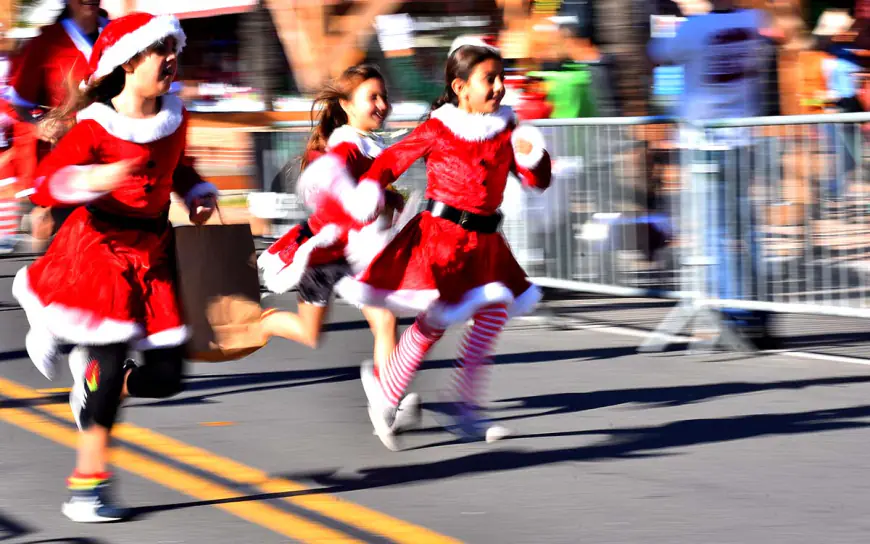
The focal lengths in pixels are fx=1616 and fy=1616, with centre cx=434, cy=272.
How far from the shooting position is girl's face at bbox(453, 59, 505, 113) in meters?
6.41

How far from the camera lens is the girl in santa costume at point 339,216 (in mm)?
6562

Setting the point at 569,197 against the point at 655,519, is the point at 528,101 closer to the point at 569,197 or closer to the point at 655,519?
the point at 569,197

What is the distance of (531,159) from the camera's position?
6.50 meters

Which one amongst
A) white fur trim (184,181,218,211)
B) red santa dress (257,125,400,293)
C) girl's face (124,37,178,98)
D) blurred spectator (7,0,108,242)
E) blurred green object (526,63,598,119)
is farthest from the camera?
blurred green object (526,63,598,119)

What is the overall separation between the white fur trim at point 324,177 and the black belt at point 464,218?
0.36m

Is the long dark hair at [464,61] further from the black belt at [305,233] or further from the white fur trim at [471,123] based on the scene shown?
the black belt at [305,233]

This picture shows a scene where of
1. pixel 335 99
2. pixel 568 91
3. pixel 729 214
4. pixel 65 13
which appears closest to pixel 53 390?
pixel 65 13

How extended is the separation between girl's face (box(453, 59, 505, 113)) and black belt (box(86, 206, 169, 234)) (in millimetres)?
1501

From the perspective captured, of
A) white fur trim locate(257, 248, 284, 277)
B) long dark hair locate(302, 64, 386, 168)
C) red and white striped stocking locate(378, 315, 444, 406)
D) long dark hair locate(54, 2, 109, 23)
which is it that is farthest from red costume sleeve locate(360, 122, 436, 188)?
long dark hair locate(54, 2, 109, 23)

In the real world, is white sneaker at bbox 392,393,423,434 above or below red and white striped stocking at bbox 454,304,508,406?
below

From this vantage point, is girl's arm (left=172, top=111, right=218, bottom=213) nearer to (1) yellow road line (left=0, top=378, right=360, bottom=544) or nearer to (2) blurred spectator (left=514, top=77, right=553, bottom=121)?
Answer: (1) yellow road line (left=0, top=378, right=360, bottom=544)

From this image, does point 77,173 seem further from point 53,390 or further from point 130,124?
point 53,390

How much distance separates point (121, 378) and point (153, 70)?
104 centimetres

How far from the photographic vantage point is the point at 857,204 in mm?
8656
